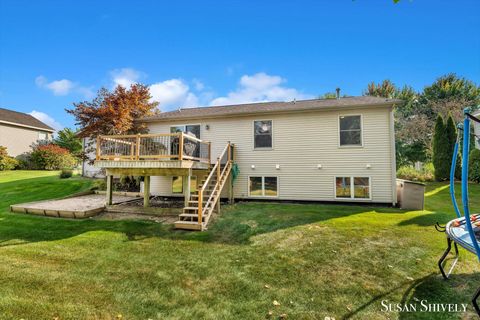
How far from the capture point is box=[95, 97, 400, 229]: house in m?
8.80

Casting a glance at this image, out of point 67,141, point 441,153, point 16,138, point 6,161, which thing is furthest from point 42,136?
point 441,153

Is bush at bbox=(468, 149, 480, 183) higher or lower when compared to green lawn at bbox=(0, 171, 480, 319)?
higher

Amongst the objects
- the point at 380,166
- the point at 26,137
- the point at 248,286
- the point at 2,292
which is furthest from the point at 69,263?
the point at 26,137

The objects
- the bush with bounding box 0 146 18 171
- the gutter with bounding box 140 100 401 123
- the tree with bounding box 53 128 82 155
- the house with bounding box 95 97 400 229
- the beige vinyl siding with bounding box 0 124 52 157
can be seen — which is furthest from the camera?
the tree with bounding box 53 128 82 155

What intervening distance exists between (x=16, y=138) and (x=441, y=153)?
121ft

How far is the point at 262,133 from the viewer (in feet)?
36.3

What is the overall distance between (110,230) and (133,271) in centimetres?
308

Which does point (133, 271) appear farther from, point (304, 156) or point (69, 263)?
point (304, 156)

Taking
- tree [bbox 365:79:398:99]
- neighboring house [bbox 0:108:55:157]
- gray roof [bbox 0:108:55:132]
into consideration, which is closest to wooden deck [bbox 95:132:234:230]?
neighboring house [bbox 0:108:55:157]

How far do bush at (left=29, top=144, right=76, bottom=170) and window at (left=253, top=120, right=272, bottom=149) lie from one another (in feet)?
66.8

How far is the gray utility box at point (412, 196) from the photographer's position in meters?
8.65

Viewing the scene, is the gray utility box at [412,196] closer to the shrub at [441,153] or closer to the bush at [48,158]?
the shrub at [441,153]

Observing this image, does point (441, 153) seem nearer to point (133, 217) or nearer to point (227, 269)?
point (227, 269)

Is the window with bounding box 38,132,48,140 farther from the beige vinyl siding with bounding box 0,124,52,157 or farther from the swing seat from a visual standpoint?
the swing seat
